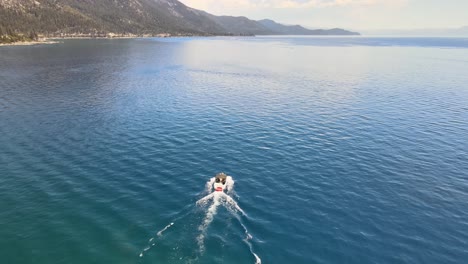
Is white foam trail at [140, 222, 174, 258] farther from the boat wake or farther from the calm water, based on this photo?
the calm water

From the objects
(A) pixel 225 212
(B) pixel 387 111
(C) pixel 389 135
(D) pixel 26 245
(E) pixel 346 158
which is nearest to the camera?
(D) pixel 26 245

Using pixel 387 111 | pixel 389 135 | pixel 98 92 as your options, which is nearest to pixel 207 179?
pixel 389 135

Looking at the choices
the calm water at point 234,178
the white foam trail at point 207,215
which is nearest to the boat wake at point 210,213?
the white foam trail at point 207,215

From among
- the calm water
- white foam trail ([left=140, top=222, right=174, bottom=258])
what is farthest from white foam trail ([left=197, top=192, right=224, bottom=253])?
white foam trail ([left=140, top=222, right=174, bottom=258])

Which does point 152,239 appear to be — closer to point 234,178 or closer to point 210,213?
point 210,213

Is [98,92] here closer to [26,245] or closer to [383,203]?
[26,245]
